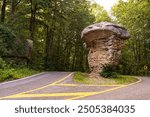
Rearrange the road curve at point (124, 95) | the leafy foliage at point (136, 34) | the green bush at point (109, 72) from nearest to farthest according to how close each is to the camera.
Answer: the road curve at point (124, 95), the green bush at point (109, 72), the leafy foliage at point (136, 34)

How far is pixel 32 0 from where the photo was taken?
31.0m

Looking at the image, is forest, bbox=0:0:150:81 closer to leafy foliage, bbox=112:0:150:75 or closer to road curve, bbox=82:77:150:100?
leafy foliage, bbox=112:0:150:75

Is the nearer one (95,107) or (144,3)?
(95,107)

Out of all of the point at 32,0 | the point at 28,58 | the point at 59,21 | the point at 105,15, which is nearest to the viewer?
the point at 28,58

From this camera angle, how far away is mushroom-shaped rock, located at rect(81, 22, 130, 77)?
2131 centimetres

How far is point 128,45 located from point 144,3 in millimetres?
8241

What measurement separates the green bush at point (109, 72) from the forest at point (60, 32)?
8199 mm

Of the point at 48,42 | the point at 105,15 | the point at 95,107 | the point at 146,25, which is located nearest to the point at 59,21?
the point at 48,42

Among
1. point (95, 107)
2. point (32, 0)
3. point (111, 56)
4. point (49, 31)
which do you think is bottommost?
point (95, 107)

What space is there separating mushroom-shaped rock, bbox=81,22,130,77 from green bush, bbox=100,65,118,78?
403 mm

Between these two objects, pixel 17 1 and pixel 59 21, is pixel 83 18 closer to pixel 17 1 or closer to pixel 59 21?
pixel 59 21

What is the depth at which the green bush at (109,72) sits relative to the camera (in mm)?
20656

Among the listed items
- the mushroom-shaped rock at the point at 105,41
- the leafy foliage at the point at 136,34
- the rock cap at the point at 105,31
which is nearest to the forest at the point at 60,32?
the leafy foliage at the point at 136,34

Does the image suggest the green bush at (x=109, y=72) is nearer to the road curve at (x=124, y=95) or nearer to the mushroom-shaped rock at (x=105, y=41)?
the mushroom-shaped rock at (x=105, y=41)
